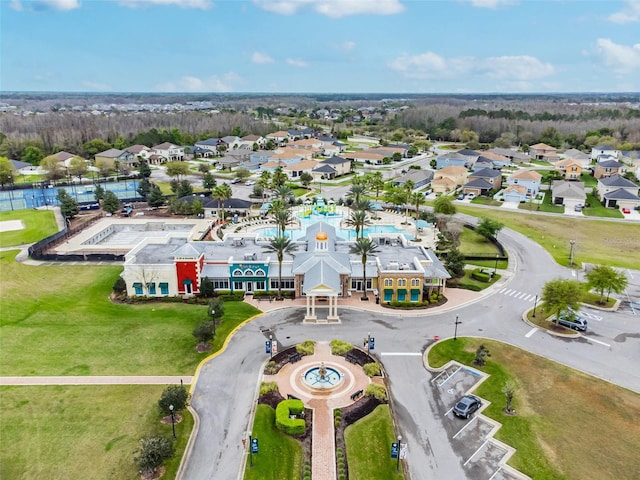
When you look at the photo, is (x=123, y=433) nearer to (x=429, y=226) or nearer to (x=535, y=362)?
(x=535, y=362)

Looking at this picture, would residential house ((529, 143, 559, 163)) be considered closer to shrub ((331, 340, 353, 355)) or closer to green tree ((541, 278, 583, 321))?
green tree ((541, 278, 583, 321))

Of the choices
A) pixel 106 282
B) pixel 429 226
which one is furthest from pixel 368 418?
pixel 429 226

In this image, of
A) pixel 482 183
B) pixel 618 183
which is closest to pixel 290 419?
pixel 482 183

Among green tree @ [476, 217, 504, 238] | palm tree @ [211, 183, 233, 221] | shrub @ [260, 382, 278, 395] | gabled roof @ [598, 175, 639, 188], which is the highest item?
Answer: palm tree @ [211, 183, 233, 221]

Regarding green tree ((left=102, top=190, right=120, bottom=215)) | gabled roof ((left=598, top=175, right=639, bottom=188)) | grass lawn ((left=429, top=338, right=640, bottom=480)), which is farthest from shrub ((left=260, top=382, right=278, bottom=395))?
gabled roof ((left=598, top=175, right=639, bottom=188))

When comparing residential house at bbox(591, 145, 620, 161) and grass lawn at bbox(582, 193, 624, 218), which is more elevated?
residential house at bbox(591, 145, 620, 161)

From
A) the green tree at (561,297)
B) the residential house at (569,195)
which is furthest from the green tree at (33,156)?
the green tree at (561,297)

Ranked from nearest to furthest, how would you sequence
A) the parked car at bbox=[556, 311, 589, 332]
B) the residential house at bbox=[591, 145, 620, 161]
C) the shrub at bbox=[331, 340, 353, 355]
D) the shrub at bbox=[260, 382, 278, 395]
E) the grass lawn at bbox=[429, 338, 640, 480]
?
the grass lawn at bbox=[429, 338, 640, 480] < the shrub at bbox=[260, 382, 278, 395] < the shrub at bbox=[331, 340, 353, 355] < the parked car at bbox=[556, 311, 589, 332] < the residential house at bbox=[591, 145, 620, 161]

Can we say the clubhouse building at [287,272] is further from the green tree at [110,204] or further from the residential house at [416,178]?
the residential house at [416,178]
